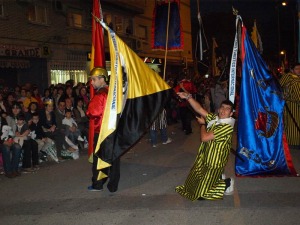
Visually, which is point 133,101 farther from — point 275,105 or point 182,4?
point 182,4

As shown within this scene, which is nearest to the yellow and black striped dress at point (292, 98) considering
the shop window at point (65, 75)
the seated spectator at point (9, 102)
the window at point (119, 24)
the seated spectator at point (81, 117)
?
the seated spectator at point (81, 117)

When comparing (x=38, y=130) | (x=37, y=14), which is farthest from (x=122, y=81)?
(x=37, y=14)

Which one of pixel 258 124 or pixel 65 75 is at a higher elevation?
pixel 65 75

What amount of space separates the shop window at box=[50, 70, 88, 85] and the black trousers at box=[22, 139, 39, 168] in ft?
31.5

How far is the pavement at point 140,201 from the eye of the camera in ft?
16.2

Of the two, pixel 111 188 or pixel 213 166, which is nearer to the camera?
pixel 213 166

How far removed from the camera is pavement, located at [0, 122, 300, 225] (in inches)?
194

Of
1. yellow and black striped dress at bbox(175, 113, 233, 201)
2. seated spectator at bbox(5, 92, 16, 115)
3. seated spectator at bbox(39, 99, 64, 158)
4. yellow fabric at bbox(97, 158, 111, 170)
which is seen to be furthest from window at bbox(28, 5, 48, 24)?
yellow and black striped dress at bbox(175, 113, 233, 201)

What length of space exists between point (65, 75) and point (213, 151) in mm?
Answer: 14031

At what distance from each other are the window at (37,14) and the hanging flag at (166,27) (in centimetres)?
637

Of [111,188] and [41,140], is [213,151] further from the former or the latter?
[41,140]

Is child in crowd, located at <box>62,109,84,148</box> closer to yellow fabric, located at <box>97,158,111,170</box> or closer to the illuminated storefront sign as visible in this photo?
yellow fabric, located at <box>97,158,111,170</box>

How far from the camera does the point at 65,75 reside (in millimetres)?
18406

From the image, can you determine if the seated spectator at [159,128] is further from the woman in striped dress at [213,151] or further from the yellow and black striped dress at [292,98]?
the woman in striped dress at [213,151]
